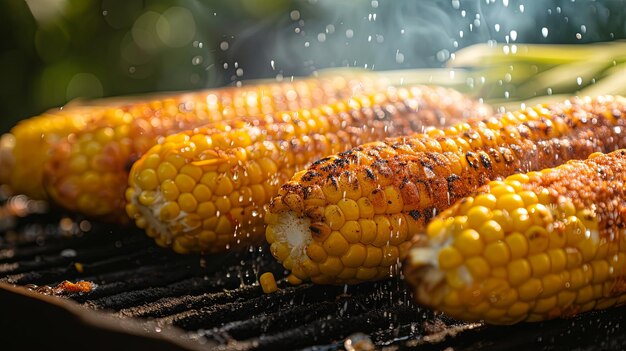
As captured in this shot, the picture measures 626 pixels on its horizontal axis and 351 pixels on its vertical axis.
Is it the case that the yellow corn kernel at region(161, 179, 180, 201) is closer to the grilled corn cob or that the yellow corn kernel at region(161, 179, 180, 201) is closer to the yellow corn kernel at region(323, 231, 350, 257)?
the yellow corn kernel at region(323, 231, 350, 257)

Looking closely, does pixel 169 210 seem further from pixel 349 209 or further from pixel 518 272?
pixel 518 272

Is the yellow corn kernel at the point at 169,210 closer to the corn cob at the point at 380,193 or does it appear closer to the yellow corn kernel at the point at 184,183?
the yellow corn kernel at the point at 184,183

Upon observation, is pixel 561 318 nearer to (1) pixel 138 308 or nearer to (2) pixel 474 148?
(2) pixel 474 148

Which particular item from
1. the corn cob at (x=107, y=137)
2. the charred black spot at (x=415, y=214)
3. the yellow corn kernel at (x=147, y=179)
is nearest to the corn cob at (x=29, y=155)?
the corn cob at (x=107, y=137)

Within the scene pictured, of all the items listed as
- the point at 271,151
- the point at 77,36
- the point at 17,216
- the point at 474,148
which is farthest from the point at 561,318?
the point at 77,36

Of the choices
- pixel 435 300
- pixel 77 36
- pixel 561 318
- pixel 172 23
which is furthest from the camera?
pixel 172 23

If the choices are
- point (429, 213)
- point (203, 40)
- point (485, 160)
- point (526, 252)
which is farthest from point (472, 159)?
point (203, 40)
